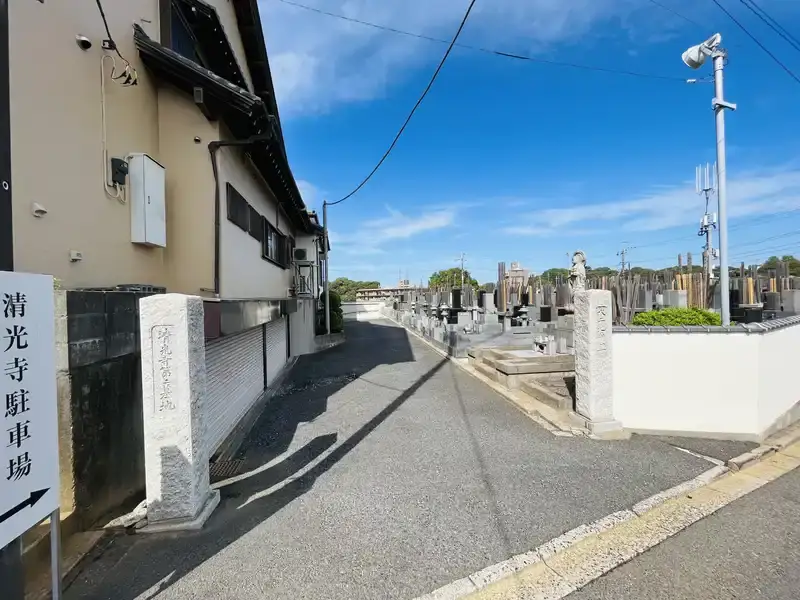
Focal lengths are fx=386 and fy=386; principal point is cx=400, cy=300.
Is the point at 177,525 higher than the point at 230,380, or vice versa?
the point at 230,380

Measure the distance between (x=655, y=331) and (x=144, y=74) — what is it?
25.1ft

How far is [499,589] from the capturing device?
2.68 m

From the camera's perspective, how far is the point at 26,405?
1879 mm

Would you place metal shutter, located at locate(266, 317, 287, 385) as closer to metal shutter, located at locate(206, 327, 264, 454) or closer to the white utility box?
metal shutter, located at locate(206, 327, 264, 454)

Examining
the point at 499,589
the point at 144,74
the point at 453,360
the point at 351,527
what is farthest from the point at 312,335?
the point at 499,589

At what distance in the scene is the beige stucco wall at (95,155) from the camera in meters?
3.09

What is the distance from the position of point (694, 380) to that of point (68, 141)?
7.91 metres

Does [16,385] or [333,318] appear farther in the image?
[333,318]

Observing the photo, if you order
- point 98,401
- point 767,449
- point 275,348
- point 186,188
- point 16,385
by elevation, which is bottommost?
point 767,449

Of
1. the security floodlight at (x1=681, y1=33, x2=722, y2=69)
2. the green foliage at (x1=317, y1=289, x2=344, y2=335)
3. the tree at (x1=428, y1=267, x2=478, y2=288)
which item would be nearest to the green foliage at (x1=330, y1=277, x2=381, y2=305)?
the tree at (x1=428, y1=267, x2=478, y2=288)

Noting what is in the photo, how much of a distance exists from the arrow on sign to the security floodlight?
10.5 m

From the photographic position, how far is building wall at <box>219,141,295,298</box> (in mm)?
5609

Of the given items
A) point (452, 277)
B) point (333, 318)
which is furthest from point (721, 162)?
point (452, 277)

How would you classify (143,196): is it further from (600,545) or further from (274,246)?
(274,246)
